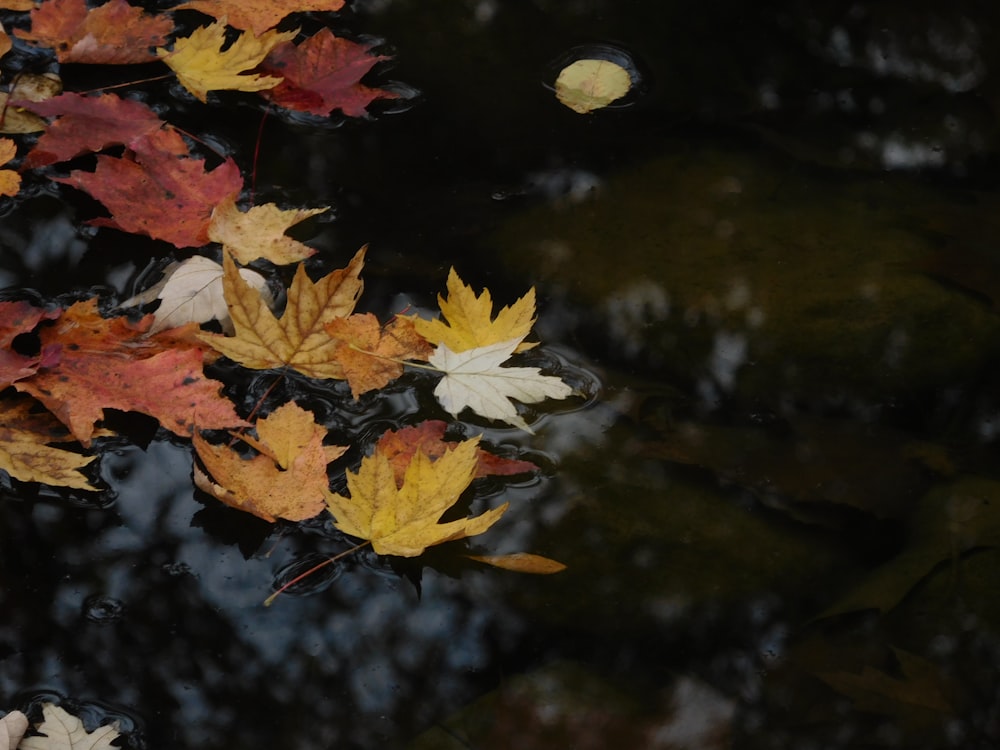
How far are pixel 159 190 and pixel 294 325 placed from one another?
18.5 inches

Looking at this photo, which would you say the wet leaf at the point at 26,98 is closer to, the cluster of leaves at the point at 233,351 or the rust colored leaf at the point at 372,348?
the cluster of leaves at the point at 233,351

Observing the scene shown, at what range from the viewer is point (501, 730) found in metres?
1.34

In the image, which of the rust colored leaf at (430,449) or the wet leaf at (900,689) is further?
the rust colored leaf at (430,449)

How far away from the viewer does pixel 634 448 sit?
1629 millimetres

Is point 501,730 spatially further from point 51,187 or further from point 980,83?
point 980,83

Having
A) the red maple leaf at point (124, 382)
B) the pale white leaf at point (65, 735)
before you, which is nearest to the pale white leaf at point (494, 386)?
the red maple leaf at point (124, 382)

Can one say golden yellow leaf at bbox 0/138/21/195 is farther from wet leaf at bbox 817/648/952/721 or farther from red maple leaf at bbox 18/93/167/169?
wet leaf at bbox 817/648/952/721

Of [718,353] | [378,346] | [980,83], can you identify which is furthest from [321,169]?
[980,83]

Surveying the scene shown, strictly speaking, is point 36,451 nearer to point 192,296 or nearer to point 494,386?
point 192,296

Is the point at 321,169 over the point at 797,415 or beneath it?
over

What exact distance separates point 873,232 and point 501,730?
1.20 meters

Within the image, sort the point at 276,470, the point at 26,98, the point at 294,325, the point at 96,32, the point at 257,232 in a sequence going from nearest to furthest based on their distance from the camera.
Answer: the point at 276,470, the point at 294,325, the point at 257,232, the point at 26,98, the point at 96,32

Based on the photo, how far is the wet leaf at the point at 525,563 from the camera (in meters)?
1.49

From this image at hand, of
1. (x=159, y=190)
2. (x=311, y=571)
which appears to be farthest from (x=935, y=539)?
(x=159, y=190)
